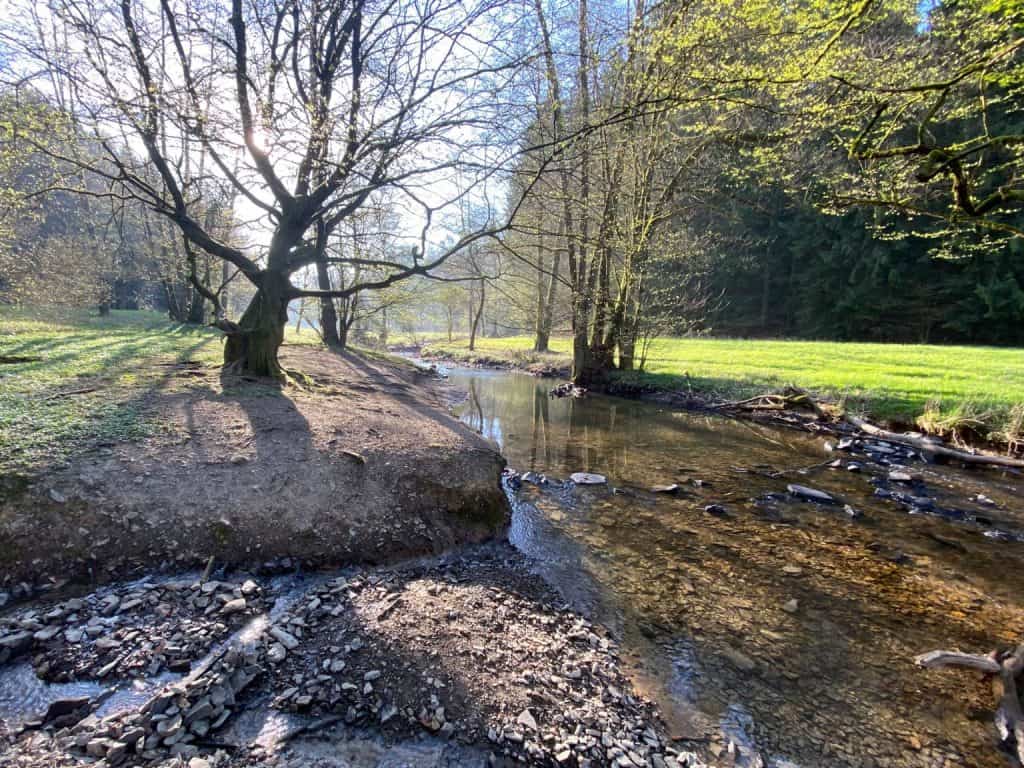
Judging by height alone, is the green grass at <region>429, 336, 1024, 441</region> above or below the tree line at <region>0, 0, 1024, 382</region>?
below

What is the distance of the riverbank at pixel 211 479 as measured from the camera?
3.51 m

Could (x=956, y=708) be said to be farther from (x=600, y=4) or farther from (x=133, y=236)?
(x=133, y=236)

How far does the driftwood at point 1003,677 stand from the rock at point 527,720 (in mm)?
2701

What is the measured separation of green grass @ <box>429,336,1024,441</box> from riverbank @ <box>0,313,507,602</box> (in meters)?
8.92

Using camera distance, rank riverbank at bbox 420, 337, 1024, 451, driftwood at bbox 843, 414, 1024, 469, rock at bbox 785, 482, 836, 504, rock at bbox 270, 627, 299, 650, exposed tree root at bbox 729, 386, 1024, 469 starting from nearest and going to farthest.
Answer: rock at bbox 270, 627, 299, 650 < rock at bbox 785, 482, 836, 504 < driftwood at bbox 843, 414, 1024, 469 < exposed tree root at bbox 729, 386, 1024, 469 < riverbank at bbox 420, 337, 1024, 451

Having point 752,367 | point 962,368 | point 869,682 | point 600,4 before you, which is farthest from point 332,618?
point 962,368

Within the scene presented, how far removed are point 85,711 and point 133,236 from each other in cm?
2859

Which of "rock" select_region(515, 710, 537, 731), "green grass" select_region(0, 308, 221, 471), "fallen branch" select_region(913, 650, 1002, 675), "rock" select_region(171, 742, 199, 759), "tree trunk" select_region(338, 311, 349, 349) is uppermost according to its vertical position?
"tree trunk" select_region(338, 311, 349, 349)

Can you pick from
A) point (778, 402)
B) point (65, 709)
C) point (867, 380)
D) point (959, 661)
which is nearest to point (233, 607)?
point (65, 709)

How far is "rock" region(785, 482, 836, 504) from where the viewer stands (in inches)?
244

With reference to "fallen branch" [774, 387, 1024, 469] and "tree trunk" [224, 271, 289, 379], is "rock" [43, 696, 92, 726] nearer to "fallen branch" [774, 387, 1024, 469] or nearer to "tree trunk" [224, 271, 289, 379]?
"tree trunk" [224, 271, 289, 379]

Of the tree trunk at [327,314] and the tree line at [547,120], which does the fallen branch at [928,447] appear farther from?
the tree trunk at [327,314]

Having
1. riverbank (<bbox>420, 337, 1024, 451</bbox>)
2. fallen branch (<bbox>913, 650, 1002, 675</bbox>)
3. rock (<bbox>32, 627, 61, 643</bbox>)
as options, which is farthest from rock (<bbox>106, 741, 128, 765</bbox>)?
riverbank (<bbox>420, 337, 1024, 451</bbox>)

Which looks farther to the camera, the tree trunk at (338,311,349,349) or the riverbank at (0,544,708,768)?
the tree trunk at (338,311,349,349)
